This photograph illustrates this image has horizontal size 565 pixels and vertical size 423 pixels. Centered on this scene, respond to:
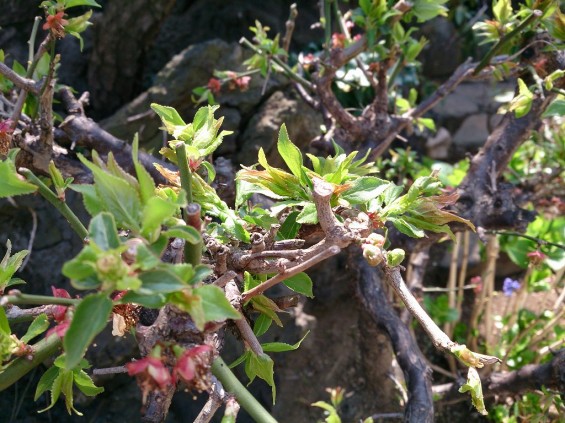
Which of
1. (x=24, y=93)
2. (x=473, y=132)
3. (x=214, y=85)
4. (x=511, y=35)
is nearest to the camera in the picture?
(x=24, y=93)

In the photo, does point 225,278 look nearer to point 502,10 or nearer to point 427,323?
point 427,323

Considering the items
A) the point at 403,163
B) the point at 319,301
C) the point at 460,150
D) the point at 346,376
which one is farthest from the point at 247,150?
the point at 460,150

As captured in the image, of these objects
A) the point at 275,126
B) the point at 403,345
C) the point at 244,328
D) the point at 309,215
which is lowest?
the point at 403,345

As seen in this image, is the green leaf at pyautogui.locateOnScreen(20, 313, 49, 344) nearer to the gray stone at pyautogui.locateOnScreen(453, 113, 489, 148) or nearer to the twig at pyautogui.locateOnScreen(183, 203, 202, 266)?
the twig at pyautogui.locateOnScreen(183, 203, 202, 266)

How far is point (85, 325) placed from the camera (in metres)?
0.44

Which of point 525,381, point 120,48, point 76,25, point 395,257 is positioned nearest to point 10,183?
point 395,257

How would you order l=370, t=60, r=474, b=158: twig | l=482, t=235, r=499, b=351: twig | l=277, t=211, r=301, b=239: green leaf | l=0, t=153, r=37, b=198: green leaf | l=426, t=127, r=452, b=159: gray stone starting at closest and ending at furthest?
l=0, t=153, r=37, b=198: green leaf < l=277, t=211, r=301, b=239: green leaf < l=370, t=60, r=474, b=158: twig < l=482, t=235, r=499, b=351: twig < l=426, t=127, r=452, b=159: gray stone

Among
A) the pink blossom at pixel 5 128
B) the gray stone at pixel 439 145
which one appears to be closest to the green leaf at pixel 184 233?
the pink blossom at pixel 5 128

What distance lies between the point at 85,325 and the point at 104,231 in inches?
3.2

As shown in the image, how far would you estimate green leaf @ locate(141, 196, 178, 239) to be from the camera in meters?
0.45

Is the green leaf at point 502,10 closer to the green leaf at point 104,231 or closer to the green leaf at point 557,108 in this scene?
the green leaf at point 557,108

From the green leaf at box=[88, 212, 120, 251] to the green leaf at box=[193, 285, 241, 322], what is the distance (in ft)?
0.29

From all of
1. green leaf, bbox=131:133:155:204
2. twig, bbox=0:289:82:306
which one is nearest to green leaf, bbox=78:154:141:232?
green leaf, bbox=131:133:155:204

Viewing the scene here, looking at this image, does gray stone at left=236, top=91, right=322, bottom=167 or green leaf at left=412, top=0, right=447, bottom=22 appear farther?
gray stone at left=236, top=91, right=322, bottom=167
